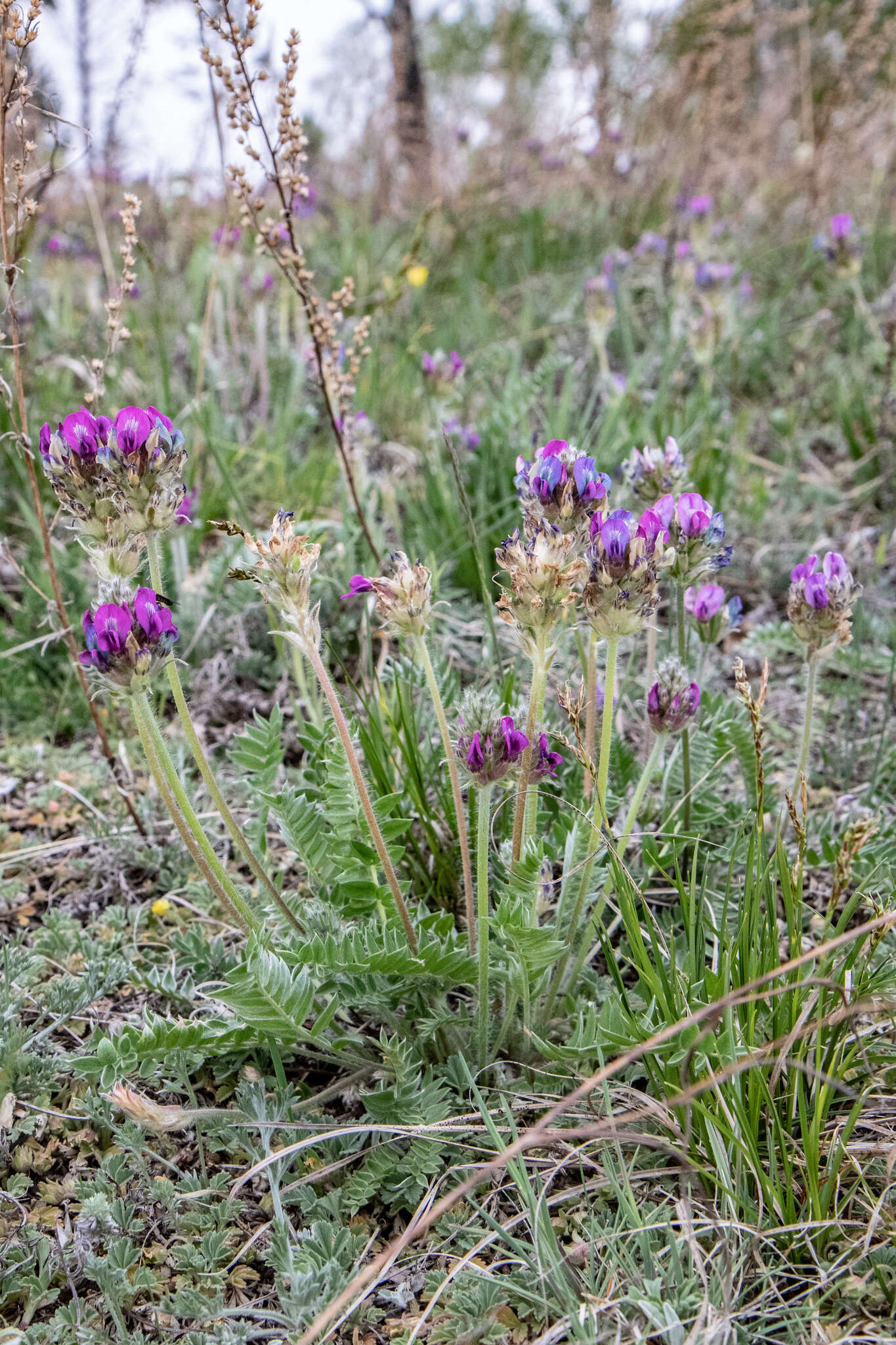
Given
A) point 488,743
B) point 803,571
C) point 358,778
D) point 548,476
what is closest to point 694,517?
point 803,571

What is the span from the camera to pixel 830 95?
189 inches

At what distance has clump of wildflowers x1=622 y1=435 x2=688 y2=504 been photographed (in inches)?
73.5

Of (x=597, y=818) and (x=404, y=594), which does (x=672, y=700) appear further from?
(x=404, y=594)

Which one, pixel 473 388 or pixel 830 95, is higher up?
pixel 830 95

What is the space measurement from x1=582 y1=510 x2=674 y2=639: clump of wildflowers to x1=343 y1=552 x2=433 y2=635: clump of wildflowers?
0.72ft

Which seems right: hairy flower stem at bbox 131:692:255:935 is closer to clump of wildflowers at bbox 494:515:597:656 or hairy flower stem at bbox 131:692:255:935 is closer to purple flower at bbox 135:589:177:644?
purple flower at bbox 135:589:177:644

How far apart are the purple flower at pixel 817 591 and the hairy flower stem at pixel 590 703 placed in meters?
0.37

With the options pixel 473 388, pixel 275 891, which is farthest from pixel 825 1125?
pixel 473 388

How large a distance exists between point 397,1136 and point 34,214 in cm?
173

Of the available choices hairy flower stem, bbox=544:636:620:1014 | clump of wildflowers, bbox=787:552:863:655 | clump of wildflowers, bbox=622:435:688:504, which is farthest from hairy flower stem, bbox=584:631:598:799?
clump of wildflowers, bbox=622:435:688:504

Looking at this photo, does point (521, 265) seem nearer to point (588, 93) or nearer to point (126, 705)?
point (588, 93)

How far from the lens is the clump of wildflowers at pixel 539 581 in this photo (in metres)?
1.22

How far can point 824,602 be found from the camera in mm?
1570

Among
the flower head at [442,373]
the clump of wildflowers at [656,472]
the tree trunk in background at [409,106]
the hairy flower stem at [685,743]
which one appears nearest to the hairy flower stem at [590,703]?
the hairy flower stem at [685,743]
